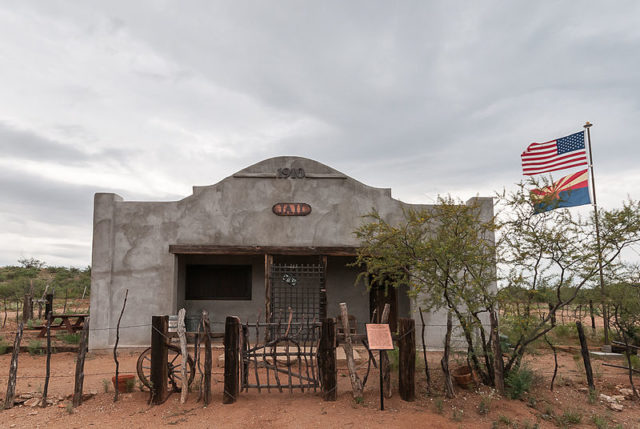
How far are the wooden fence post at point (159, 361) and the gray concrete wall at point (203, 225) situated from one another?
4795 mm

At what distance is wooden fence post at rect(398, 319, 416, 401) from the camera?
7734 mm

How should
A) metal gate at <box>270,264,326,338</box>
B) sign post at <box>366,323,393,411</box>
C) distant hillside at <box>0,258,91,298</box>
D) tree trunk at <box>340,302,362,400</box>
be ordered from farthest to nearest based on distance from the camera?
distant hillside at <box>0,258,91,298</box>
metal gate at <box>270,264,326,338</box>
tree trunk at <box>340,302,362,400</box>
sign post at <box>366,323,393,411</box>

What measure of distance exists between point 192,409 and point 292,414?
5.45 feet

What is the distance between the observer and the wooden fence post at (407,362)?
7734 millimetres

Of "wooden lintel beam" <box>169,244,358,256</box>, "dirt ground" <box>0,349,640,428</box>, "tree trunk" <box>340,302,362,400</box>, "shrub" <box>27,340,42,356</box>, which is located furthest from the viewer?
"shrub" <box>27,340,42,356</box>

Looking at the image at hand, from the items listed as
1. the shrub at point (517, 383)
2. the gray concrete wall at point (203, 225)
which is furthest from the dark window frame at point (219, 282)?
the shrub at point (517, 383)

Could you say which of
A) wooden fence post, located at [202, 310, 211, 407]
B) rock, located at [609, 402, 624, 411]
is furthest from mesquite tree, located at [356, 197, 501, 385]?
wooden fence post, located at [202, 310, 211, 407]

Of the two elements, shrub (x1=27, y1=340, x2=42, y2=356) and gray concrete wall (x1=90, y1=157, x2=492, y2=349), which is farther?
shrub (x1=27, y1=340, x2=42, y2=356)

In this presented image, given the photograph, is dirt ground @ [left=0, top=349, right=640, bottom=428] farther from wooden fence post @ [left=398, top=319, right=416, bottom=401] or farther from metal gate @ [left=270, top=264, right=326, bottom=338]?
metal gate @ [left=270, top=264, right=326, bottom=338]

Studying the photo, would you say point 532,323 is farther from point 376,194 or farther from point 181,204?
point 181,204

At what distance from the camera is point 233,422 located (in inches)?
267

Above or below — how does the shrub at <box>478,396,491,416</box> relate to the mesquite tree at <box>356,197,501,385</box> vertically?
below

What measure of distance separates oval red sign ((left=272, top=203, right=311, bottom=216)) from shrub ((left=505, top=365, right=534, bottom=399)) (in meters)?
6.62

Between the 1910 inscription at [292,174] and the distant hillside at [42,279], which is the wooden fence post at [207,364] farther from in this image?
the distant hillside at [42,279]
